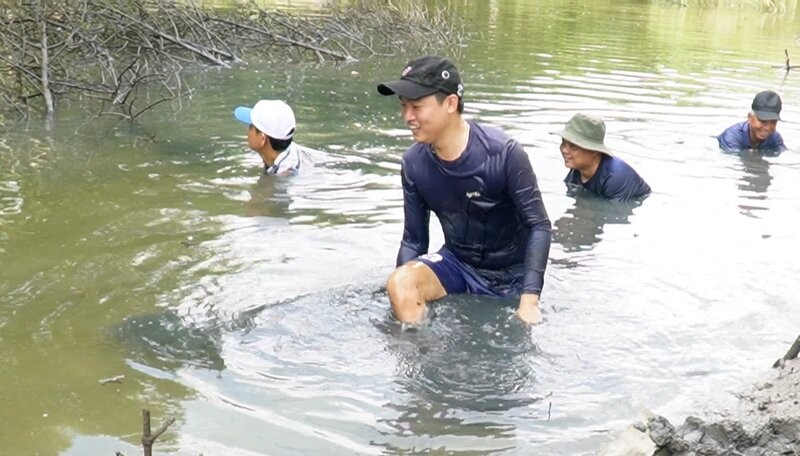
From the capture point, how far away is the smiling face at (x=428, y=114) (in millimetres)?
4723

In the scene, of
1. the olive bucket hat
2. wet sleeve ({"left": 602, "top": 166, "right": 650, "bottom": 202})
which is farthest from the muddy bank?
wet sleeve ({"left": 602, "top": 166, "right": 650, "bottom": 202})

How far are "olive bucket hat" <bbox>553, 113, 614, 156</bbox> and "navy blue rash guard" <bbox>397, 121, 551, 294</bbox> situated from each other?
2.34 metres

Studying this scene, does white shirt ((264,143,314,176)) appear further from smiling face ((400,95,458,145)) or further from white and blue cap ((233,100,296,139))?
smiling face ((400,95,458,145))

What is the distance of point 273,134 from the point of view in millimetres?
8086

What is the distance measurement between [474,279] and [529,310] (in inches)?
27.5

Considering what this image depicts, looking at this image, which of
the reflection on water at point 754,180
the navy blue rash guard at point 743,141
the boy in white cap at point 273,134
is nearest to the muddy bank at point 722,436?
the reflection on water at point 754,180

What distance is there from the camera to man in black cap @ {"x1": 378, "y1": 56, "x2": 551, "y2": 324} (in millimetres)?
4758

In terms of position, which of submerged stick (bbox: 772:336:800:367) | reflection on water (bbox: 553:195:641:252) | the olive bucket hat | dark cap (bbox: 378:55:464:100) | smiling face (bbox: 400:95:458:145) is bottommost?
reflection on water (bbox: 553:195:641:252)

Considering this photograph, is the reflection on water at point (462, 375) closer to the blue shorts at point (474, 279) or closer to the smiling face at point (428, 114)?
the blue shorts at point (474, 279)

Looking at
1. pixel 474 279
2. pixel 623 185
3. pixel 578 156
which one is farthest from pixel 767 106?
pixel 474 279

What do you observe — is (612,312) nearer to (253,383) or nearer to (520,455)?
(520,455)

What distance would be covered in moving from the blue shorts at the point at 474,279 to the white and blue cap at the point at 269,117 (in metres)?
2.96

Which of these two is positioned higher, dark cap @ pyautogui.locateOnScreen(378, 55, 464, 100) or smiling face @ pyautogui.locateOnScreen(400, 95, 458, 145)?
dark cap @ pyautogui.locateOnScreen(378, 55, 464, 100)

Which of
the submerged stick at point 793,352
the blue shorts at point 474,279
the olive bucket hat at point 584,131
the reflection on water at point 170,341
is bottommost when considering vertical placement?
the reflection on water at point 170,341
